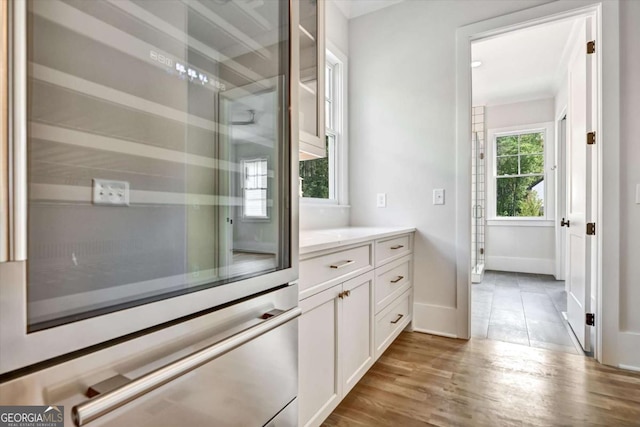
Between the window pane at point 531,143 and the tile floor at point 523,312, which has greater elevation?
the window pane at point 531,143

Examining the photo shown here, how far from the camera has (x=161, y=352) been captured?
59 cm

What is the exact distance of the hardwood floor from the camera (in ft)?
5.11

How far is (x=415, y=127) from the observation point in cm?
274

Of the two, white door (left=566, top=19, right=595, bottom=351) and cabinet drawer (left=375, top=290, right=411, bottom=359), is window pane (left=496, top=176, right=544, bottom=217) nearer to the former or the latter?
white door (left=566, top=19, right=595, bottom=351)

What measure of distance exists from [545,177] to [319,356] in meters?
5.25

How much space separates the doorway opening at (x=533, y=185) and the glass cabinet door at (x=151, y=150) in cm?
239

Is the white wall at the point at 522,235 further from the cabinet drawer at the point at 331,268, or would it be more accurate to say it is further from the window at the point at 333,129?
the cabinet drawer at the point at 331,268

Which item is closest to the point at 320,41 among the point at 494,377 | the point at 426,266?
the point at 426,266

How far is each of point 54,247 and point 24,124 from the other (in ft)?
0.61

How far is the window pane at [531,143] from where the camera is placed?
5070mm

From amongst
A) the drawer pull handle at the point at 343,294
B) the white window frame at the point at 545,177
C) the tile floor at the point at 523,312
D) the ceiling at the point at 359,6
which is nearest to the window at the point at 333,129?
the ceiling at the point at 359,6

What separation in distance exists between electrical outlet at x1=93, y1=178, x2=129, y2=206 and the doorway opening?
9.09 feet

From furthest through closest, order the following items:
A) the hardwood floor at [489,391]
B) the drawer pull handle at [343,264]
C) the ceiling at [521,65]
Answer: the ceiling at [521,65], the hardwood floor at [489,391], the drawer pull handle at [343,264]

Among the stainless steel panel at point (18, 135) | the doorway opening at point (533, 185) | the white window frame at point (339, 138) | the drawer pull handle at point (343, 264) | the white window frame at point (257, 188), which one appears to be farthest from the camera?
the white window frame at point (339, 138)
